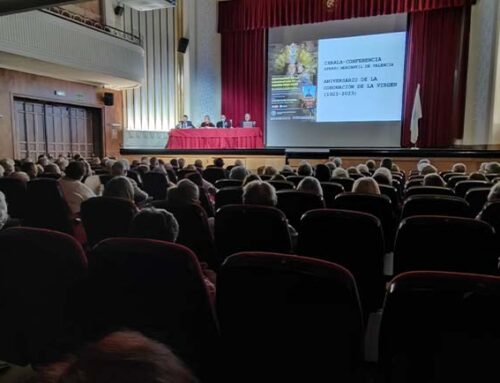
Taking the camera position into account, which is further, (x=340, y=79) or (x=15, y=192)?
(x=340, y=79)

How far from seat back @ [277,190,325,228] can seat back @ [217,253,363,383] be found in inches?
74.7

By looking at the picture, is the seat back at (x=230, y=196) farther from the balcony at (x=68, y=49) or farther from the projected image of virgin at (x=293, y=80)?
the projected image of virgin at (x=293, y=80)

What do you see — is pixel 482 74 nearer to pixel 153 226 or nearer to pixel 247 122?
pixel 247 122

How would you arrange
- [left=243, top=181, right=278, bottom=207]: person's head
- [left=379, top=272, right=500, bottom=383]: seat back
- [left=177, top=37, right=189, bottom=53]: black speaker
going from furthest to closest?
[left=177, top=37, right=189, bottom=53]: black speaker < [left=243, top=181, right=278, bottom=207]: person's head < [left=379, top=272, right=500, bottom=383]: seat back

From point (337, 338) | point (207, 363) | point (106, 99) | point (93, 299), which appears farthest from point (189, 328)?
point (106, 99)

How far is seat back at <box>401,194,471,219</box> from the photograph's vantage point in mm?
2903

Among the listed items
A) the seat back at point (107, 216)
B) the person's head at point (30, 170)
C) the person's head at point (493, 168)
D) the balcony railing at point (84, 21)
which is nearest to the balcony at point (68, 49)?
the balcony railing at point (84, 21)

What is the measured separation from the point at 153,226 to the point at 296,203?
5.23 feet

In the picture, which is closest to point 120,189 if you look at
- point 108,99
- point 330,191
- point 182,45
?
point 330,191

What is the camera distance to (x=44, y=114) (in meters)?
10.8

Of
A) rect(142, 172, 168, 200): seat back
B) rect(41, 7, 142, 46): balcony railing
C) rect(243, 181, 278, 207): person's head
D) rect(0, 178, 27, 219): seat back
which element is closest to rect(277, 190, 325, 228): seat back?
rect(243, 181, 278, 207): person's head

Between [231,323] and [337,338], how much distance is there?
0.36 metres

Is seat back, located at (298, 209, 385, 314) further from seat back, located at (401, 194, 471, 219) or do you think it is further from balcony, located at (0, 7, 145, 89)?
balcony, located at (0, 7, 145, 89)

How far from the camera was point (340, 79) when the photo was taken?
12.0 meters
